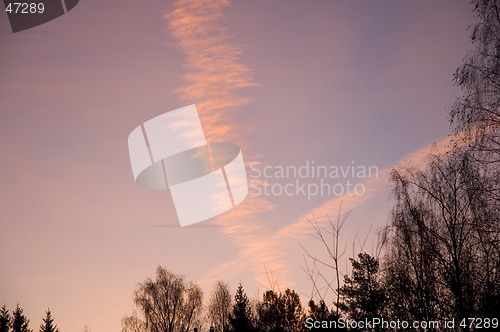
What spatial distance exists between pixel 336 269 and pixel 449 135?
20.5ft

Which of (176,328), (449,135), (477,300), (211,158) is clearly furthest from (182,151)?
(176,328)

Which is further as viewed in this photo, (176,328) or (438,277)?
(176,328)

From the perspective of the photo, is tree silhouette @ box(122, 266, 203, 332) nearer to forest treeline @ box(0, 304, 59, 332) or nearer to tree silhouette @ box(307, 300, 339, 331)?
forest treeline @ box(0, 304, 59, 332)

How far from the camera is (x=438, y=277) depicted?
1392 cm

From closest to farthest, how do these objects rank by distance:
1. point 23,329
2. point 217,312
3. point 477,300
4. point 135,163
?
point 477,300, point 135,163, point 23,329, point 217,312

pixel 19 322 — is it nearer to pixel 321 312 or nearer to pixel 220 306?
pixel 220 306

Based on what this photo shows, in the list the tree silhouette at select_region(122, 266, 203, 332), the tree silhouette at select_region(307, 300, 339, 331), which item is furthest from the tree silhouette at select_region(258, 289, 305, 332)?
the tree silhouette at select_region(122, 266, 203, 332)

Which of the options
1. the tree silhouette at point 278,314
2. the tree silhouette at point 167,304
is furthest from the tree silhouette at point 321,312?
the tree silhouette at point 167,304

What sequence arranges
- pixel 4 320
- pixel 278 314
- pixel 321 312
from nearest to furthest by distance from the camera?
1. pixel 321 312
2. pixel 278 314
3. pixel 4 320

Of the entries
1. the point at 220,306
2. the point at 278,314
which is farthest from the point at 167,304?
the point at 278,314

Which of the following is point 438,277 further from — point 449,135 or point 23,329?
point 23,329

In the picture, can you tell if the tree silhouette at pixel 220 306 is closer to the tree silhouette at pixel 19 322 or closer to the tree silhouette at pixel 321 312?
the tree silhouette at pixel 19 322

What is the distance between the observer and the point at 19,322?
4469 centimetres

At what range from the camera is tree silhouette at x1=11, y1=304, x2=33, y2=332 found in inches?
1741
